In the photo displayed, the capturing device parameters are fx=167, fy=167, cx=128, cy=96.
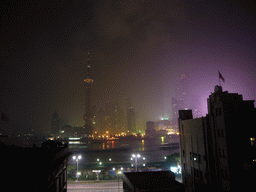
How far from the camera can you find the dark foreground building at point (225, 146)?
21.0m

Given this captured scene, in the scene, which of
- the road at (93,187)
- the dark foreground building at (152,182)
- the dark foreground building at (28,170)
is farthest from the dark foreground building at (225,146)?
the dark foreground building at (28,170)

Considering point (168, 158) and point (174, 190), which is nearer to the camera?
point (174, 190)

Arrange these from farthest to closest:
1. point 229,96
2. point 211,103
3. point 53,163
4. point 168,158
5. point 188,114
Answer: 1. point 168,158
2. point 188,114
3. point 211,103
4. point 229,96
5. point 53,163

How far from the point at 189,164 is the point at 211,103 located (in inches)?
520

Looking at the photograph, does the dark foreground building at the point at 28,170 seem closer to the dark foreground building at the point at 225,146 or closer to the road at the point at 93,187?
the road at the point at 93,187

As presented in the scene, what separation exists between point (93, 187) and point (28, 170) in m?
25.8

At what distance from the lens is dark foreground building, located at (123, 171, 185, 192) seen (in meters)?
19.0

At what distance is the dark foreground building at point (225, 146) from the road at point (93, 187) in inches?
620

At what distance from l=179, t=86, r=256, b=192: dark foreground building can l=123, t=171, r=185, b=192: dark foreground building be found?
21.6 feet

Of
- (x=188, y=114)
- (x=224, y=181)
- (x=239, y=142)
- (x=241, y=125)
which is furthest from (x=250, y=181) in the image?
(x=188, y=114)

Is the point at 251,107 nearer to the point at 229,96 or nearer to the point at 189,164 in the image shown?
the point at 229,96

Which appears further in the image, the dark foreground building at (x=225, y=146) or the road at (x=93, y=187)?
the road at (x=93, y=187)

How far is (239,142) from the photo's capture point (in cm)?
2161

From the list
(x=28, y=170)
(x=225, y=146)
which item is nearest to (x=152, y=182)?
(x=225, y=146)
